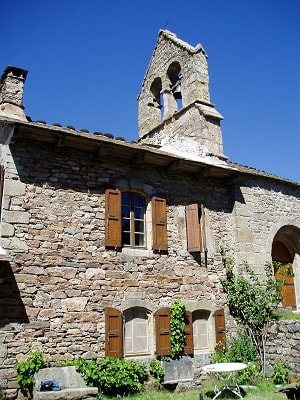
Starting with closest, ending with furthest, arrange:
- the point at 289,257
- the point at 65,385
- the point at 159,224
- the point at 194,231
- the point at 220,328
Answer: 1. the point at 65,385
2. the point at 159,224
3. the point at 220,328
4. the point at 194,231
5. the point at 289,257

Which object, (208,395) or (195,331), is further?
(195,331)

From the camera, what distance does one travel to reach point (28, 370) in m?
7.23

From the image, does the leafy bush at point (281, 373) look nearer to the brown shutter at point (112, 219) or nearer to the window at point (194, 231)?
the window at point (194, 231)

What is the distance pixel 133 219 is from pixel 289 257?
6343mm

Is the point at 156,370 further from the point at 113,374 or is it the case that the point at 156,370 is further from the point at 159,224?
the point at 159,224

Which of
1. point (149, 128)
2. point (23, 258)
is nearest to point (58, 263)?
point (23, 258)

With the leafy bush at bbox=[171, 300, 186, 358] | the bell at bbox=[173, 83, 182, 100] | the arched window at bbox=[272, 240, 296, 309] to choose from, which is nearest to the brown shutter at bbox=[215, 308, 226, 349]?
the leafy bush at bbox=[171, 300, 186, 358]

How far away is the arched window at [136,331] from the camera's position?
8.70m

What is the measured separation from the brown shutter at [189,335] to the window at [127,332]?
3.18 ft

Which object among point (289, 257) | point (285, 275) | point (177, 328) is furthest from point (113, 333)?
point (289, 257)

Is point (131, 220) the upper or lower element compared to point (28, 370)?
upper

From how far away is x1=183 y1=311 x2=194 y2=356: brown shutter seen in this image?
9268 mm

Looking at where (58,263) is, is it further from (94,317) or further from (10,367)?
(10,367)

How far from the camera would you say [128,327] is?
8.77 meters
